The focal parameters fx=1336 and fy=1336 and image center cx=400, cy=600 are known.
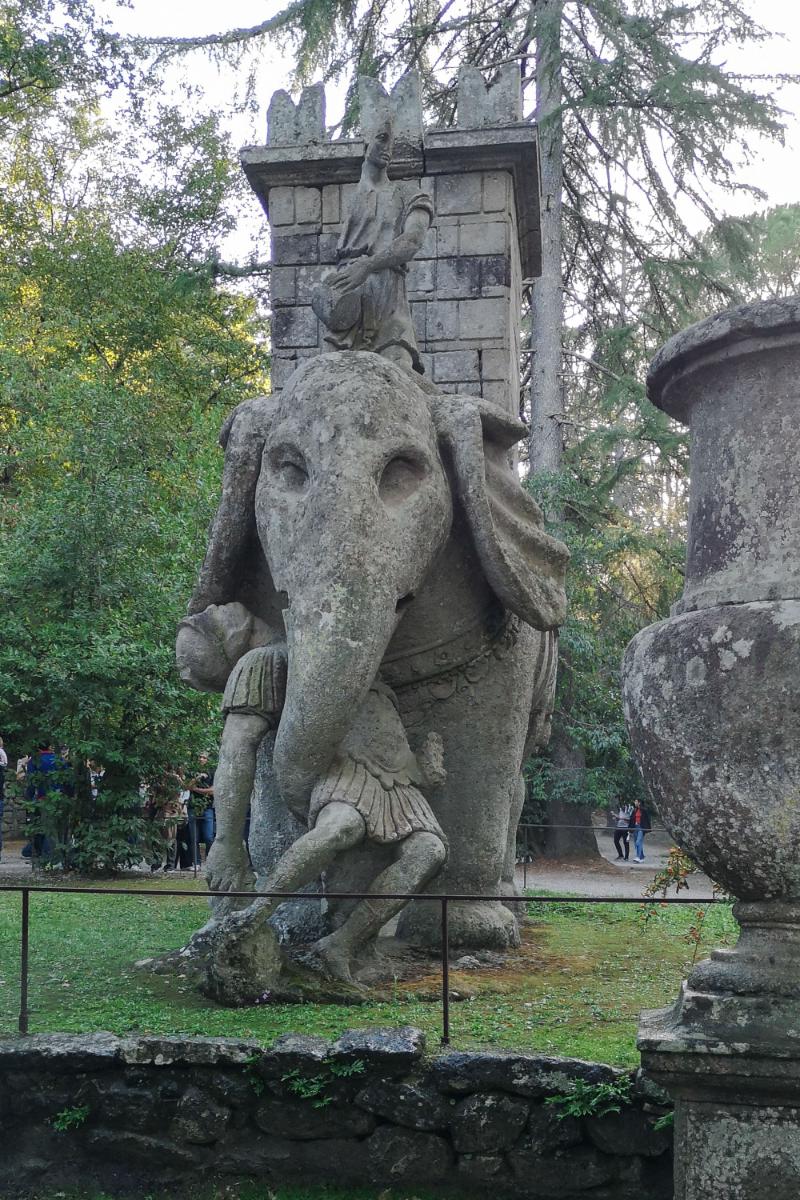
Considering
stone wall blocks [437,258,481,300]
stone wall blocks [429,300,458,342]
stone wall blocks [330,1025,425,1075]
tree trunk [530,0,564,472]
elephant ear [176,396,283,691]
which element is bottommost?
stone wall blocks [330,1025,425,1075]

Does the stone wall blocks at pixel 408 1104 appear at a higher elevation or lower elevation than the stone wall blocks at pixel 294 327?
lower

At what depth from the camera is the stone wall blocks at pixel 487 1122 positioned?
3.88 metres

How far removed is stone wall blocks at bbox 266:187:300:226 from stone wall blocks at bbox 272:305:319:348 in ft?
2.42

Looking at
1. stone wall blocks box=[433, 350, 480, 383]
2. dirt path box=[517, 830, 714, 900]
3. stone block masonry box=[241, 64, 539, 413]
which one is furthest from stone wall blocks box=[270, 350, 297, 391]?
dirt path box=[517, 830, 714, 900]

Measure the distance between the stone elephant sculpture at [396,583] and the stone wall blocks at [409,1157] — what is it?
1434 millimetres

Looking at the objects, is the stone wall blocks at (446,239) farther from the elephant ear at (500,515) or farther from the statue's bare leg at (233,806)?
the statue's bare leg at (233,806)

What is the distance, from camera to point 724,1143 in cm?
313

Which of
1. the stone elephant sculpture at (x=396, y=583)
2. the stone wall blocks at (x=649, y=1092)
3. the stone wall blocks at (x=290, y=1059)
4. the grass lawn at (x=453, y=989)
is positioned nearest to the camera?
the stone wall blocks at (x=649, y=1092)

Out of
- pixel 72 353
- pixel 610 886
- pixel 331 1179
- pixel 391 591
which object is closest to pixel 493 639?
pixel 391 591

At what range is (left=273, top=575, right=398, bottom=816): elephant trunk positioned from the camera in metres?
4.76

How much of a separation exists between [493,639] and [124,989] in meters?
2.07

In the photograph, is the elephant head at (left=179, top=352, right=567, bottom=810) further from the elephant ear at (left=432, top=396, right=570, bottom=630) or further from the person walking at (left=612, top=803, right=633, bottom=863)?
the person walking at (left=612, top=803, right=633, bottom=863)

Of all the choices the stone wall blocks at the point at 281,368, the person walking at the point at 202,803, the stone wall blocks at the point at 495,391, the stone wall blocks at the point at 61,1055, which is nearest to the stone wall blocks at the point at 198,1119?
the stone wall blocks at the point at 61,1055

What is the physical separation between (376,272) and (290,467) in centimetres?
140
